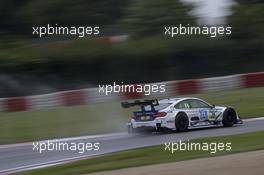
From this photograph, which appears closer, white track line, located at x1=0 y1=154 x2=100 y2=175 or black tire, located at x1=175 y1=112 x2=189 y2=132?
white track line, located at x1=0 y1=154 x2=100 y2=175

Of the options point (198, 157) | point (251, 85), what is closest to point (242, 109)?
point (251, 85)

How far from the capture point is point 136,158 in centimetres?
1178

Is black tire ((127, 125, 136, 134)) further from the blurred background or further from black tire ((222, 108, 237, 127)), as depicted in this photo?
the blurred background

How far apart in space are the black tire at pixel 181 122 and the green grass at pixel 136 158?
2186 millimetres

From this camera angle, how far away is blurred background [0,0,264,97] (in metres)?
28.2

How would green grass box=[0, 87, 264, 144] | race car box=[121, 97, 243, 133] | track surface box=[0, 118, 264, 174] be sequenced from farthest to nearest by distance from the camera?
green grass box=[0, 87, 264, 144] → race car box=[121, 97, 243, 133] → track surface box=[0, 118, 264, 174]

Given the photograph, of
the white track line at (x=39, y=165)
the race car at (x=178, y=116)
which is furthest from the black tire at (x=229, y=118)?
the white track line at (x=39, y=165)

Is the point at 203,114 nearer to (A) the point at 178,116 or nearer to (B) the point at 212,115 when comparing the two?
(B) the point at 212,115

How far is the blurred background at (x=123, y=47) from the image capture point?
2817 cm

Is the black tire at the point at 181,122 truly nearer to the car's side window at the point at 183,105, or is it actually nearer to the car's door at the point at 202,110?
the car's side window at the point at 183,105

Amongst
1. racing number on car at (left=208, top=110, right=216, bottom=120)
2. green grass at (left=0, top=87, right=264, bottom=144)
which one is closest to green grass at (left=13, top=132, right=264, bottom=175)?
racing number on car at (left=208, top=110, right=216, bottom=120)

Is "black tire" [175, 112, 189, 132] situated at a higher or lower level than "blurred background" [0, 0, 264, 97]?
lower

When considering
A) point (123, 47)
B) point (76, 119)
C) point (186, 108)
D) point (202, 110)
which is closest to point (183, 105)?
point (186, 108)

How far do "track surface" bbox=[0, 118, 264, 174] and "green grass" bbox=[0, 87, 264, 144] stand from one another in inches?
54.0
